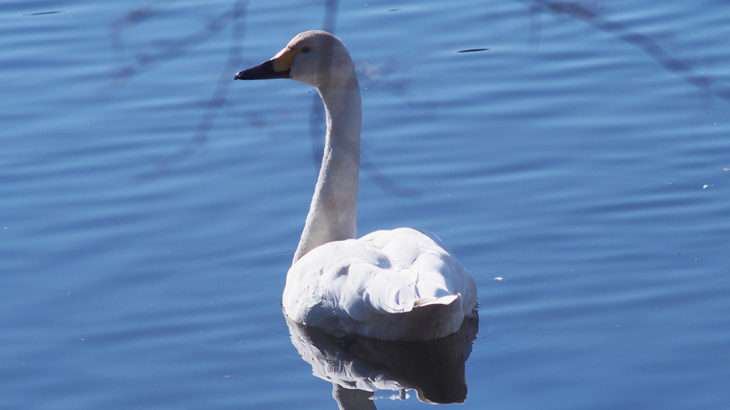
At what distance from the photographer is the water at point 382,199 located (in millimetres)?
6570

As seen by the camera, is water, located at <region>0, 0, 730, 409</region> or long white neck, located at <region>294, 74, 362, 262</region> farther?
long white neck, located at <region>294, 74, 362, 262</region>

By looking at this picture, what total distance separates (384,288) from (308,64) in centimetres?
199

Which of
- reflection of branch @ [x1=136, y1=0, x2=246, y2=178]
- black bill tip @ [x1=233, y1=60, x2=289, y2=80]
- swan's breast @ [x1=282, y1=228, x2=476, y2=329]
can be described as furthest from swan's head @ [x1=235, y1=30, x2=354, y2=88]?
swan's breast @ [x1=282, y1=228, x2=476, y2=329]

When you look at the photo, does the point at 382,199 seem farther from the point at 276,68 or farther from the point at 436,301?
the point at 436,301

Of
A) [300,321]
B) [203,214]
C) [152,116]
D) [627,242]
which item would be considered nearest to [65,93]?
[152,116]

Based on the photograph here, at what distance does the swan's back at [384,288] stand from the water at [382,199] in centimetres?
28

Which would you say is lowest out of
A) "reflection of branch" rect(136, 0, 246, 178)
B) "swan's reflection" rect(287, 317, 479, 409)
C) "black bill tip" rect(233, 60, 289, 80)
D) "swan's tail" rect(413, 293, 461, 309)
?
"swan's reflection" rect(287, 317, 479, 409)

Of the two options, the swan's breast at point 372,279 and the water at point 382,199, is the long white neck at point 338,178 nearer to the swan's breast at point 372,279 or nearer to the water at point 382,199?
the water at point 382,199

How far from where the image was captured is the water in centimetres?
657

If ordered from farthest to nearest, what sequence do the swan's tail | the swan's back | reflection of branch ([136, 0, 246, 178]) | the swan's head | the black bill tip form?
the black bill tip < the swan's head < the swan's back < the swan's tail < reflection of branch ([136, 0, 246, 178])

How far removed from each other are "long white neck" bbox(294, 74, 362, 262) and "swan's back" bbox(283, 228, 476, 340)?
23.3 inches

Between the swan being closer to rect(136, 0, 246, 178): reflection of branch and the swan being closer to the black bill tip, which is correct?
the black bill tip

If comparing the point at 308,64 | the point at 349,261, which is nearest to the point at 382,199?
the point at 308,64

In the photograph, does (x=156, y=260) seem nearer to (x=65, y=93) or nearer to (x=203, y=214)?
(x=203, y=214)
